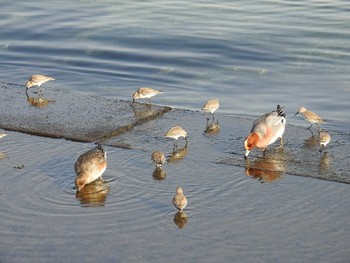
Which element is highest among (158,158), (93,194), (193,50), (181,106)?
(158,158)

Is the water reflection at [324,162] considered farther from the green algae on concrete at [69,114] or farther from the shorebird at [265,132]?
the green algae on concrete at [69,114]

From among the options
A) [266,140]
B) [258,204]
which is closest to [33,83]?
[266,140]

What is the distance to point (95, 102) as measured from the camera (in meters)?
15.1

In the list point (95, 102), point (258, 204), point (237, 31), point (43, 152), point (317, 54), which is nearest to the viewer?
point (258, 204)

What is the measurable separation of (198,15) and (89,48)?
4848mm

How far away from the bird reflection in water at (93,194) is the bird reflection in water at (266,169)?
2.02 meters

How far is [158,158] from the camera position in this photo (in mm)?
11828

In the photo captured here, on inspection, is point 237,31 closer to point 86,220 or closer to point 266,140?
point 266,140

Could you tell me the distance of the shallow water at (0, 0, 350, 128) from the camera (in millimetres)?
17859

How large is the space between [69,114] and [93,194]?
11.2 ft

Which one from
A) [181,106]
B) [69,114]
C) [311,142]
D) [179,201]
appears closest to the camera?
[179,201]

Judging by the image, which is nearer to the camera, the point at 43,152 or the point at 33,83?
the point at 43,152

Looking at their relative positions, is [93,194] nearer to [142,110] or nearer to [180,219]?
[180,219]

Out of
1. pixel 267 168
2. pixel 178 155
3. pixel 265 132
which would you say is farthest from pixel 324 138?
pixel 178 155
